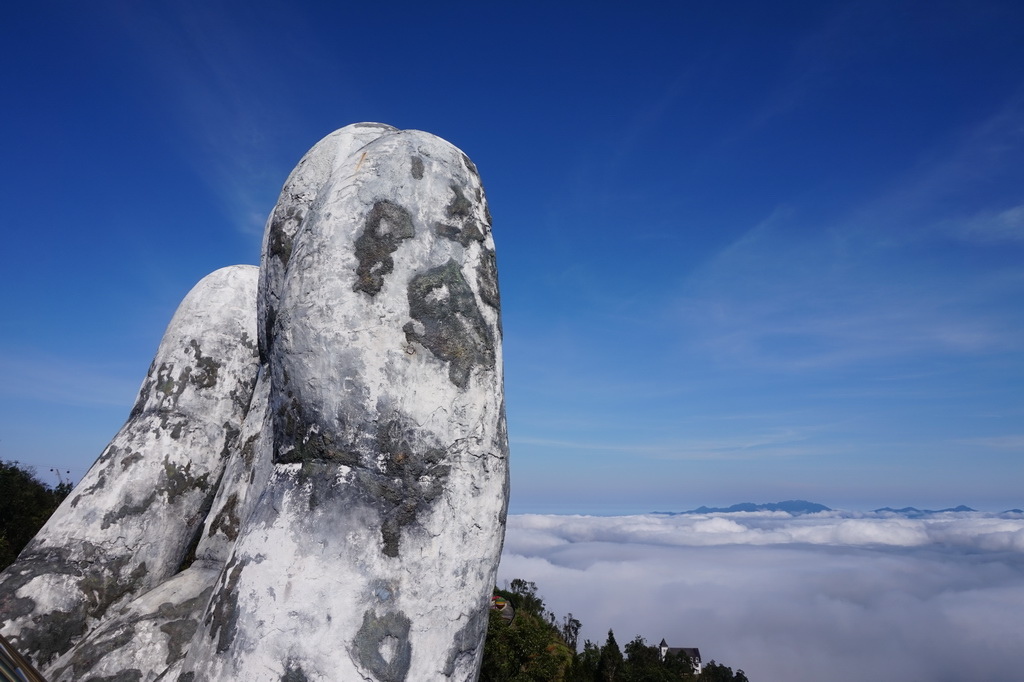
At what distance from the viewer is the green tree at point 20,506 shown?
15.8m

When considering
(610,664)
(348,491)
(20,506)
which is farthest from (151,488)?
(610,664)

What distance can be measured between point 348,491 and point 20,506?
66.3 feet

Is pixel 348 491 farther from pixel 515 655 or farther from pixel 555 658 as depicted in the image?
pixel 555 658

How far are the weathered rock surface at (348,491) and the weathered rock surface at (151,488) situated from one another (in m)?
0.02

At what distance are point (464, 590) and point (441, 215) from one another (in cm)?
191

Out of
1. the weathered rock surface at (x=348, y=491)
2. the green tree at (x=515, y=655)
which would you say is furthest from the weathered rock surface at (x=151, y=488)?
the green tree at (x=515, y=655)

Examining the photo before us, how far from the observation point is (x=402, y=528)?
9.64 feet

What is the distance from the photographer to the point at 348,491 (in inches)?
117

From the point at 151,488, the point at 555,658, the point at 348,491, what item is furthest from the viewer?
the point at 555,658

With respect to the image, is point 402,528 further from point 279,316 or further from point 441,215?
point 441,215

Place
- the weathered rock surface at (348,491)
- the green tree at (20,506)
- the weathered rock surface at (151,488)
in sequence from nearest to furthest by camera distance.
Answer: the weathered rock surface at (348,491) → the weathered rock surface at (151,488) → the green tree at (20,506)

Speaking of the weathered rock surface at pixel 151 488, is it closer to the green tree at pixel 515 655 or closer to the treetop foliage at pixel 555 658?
the treetop foliage at pixel 555 658

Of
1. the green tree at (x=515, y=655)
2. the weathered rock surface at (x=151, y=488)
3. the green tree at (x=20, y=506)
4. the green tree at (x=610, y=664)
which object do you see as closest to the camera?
the weathered rock surface at (x=151, y=488)

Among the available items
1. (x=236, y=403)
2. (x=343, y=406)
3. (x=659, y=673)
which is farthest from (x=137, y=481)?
(x=659, y=673)
